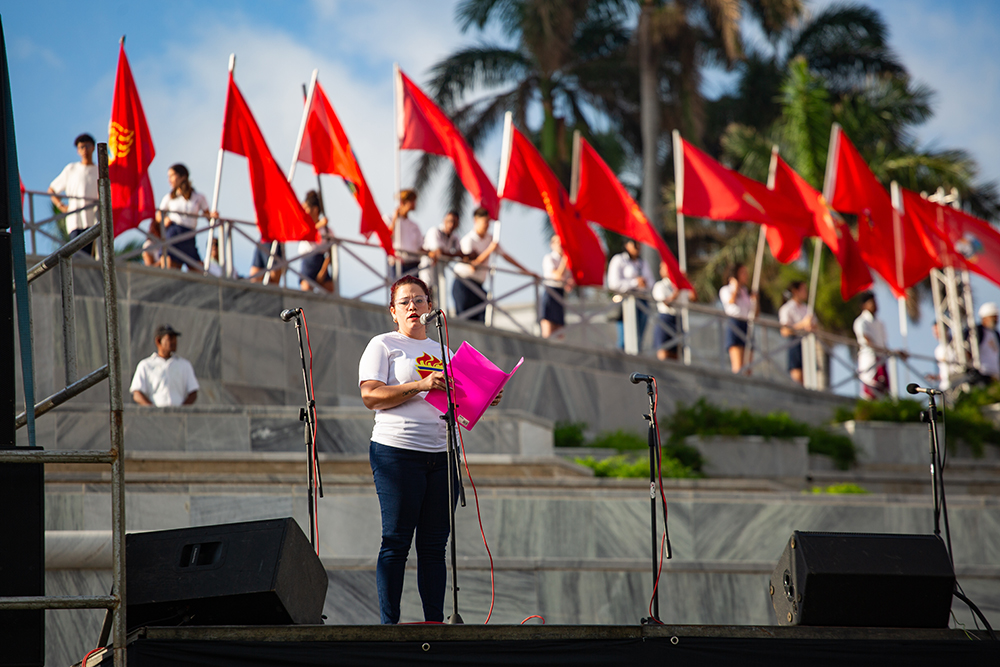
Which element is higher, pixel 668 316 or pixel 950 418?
pixel 668 316

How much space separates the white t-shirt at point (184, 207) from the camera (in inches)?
570

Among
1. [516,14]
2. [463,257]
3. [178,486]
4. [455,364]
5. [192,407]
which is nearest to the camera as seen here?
[455,364]

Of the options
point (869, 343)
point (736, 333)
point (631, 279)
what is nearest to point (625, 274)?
point (631, 279)

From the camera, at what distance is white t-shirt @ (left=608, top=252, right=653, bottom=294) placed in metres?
16.7

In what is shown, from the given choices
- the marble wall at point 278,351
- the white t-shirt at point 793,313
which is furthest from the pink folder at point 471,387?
the white t-shirt at point 793,313

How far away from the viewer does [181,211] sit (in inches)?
569

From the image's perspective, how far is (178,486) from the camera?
9289 millimetres

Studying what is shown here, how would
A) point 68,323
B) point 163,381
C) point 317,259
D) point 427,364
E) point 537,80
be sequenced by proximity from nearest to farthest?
point 68,323, point 427,364, point 163,381, point 317,259, point 537,80

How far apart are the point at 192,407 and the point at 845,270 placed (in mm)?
10152

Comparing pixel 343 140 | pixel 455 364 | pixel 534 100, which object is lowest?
pixel 455 364

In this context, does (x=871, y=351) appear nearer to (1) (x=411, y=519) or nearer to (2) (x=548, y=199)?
(2) (x=548, y=199)

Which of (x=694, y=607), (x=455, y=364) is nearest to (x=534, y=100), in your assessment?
(x=694, y=607)

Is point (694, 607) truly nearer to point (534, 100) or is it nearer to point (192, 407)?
point (192, 407)

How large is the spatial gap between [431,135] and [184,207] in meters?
3.27
